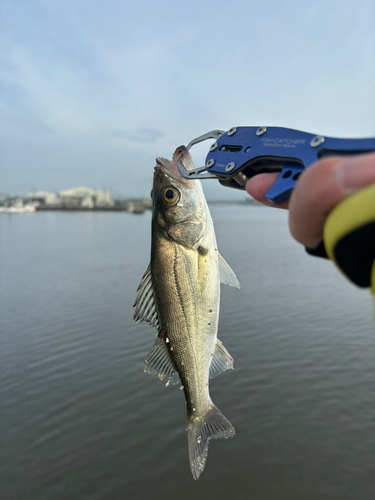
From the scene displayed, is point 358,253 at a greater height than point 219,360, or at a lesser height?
greater

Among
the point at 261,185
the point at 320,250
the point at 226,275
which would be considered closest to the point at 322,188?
the point at 320,250

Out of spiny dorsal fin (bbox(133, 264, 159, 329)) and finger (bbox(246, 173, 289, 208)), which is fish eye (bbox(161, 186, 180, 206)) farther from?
finger (bbox(246, 173, 289, 208))

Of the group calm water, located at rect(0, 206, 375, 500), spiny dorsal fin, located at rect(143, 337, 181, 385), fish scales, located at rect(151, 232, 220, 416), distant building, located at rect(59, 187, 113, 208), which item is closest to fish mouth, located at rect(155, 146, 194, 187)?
fish scales, located at rect(151, 232, 220, 416)

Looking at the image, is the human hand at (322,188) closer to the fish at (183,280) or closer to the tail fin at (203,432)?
the fish at (183,280)

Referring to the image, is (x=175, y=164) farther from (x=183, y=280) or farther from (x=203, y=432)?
(x=203, y=432)

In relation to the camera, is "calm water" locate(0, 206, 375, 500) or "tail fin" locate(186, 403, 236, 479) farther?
"calm water" locate(0, 206, 375, 500)

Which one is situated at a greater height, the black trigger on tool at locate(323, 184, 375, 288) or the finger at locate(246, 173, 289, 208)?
the finger at locate(246, 173, 289, 208)

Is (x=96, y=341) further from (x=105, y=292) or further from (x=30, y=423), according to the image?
(x=105, y=292)
